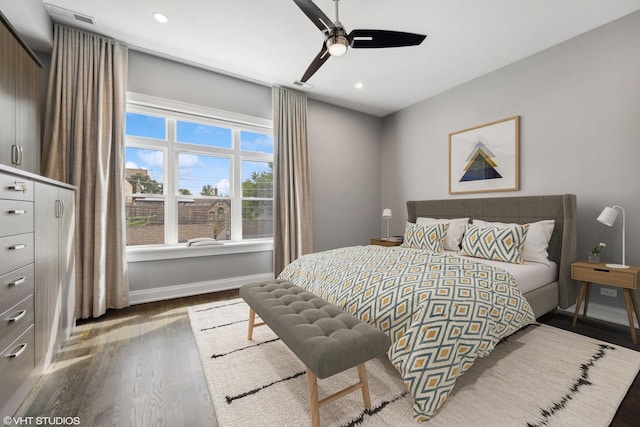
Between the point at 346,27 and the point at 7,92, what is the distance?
274cm

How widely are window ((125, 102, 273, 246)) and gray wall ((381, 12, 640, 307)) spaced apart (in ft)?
10.2

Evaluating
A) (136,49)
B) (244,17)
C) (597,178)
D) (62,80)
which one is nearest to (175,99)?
(136,49)

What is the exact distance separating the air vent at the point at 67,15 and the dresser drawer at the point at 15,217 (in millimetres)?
2071

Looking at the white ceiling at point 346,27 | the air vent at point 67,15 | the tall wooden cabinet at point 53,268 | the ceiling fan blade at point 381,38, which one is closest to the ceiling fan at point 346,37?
the ceiling fan blade at point 381,38

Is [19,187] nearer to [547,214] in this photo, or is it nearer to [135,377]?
[135,377]

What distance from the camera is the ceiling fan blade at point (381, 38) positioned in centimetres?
202

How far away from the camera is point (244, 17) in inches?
97.0

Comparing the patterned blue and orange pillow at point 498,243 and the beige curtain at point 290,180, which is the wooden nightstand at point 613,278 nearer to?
the patterned blue and orange pillow at point 498,243

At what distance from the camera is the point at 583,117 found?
270cm

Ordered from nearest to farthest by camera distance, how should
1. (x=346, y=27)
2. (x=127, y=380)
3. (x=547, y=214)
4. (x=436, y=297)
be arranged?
(x=436, y=297)
(x=127, y=380)
(x=346, y=27)
(x=547, y=214)

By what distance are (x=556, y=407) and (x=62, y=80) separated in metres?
4.60

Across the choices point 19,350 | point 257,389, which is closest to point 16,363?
point 19,350

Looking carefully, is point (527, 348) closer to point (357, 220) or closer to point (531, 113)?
point (531, 113)

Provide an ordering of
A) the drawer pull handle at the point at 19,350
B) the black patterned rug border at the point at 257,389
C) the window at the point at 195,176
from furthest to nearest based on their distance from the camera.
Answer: the window at the point at 195,176, the black patterned rug border at the point at 257,389, the drawer pull handle at the point at 19,350
